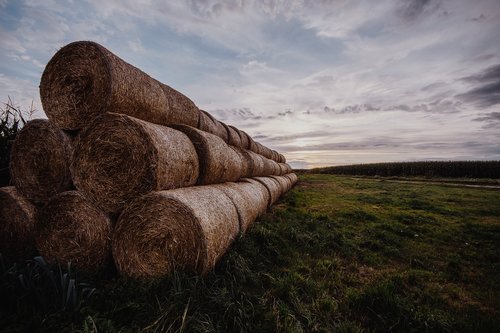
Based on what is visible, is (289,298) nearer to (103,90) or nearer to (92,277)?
Answer: (92,277)

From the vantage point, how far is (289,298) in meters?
3.25

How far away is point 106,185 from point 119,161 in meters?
0.38

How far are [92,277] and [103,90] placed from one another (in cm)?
252

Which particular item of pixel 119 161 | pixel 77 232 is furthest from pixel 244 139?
pixel 77 232

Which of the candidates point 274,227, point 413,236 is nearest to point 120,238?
point 274,227

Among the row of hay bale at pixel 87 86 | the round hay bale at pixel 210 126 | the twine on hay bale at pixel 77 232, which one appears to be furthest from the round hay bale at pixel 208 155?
the twine on hay bale at pixel 77 232

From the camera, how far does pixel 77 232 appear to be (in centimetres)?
361

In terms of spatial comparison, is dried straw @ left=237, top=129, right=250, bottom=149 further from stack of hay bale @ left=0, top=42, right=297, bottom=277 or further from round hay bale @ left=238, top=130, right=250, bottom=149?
stack of hay bale @ left=0, top=42, right=297, bottom=277

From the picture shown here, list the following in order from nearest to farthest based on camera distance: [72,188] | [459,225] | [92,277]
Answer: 1. [92,277]
2. [72,188]
3. [459,225]

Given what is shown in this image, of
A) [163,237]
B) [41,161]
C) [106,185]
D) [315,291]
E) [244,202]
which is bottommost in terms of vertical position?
[315,291]

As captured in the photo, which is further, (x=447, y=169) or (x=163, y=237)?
(x=447, y=169)

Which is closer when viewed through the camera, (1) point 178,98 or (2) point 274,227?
(1) point 178,98

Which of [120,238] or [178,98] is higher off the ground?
[178,98]

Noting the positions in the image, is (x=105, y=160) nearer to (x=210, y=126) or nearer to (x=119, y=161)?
(x=119, y=161)
